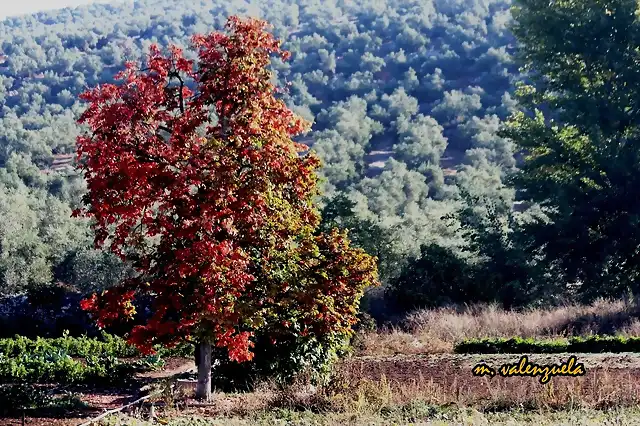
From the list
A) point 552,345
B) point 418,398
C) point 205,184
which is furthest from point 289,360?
point 552,345

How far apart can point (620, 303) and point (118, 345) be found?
15.0m

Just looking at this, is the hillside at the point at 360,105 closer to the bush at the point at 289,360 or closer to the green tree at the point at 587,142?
the green tree at the point at 587,142

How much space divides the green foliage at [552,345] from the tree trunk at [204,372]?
7.62 metres

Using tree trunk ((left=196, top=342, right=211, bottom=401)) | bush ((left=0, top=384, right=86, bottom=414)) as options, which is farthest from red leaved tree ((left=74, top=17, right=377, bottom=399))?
bush ((left=0, top=384, right=86, bottom=414))

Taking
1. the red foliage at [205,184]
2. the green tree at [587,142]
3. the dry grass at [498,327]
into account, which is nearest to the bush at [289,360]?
the red foliage at [205,184]

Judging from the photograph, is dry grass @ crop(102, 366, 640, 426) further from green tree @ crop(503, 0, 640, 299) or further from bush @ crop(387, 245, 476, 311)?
green tree @ crop(503, 0, 640, 299)

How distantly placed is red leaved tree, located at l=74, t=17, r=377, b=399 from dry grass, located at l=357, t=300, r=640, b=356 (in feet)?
24.0

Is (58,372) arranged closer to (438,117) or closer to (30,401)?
(30,401)

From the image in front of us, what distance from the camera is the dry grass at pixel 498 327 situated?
61.3 ft

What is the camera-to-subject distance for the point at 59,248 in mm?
40469

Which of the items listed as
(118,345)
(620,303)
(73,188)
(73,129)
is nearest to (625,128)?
(620,303)
